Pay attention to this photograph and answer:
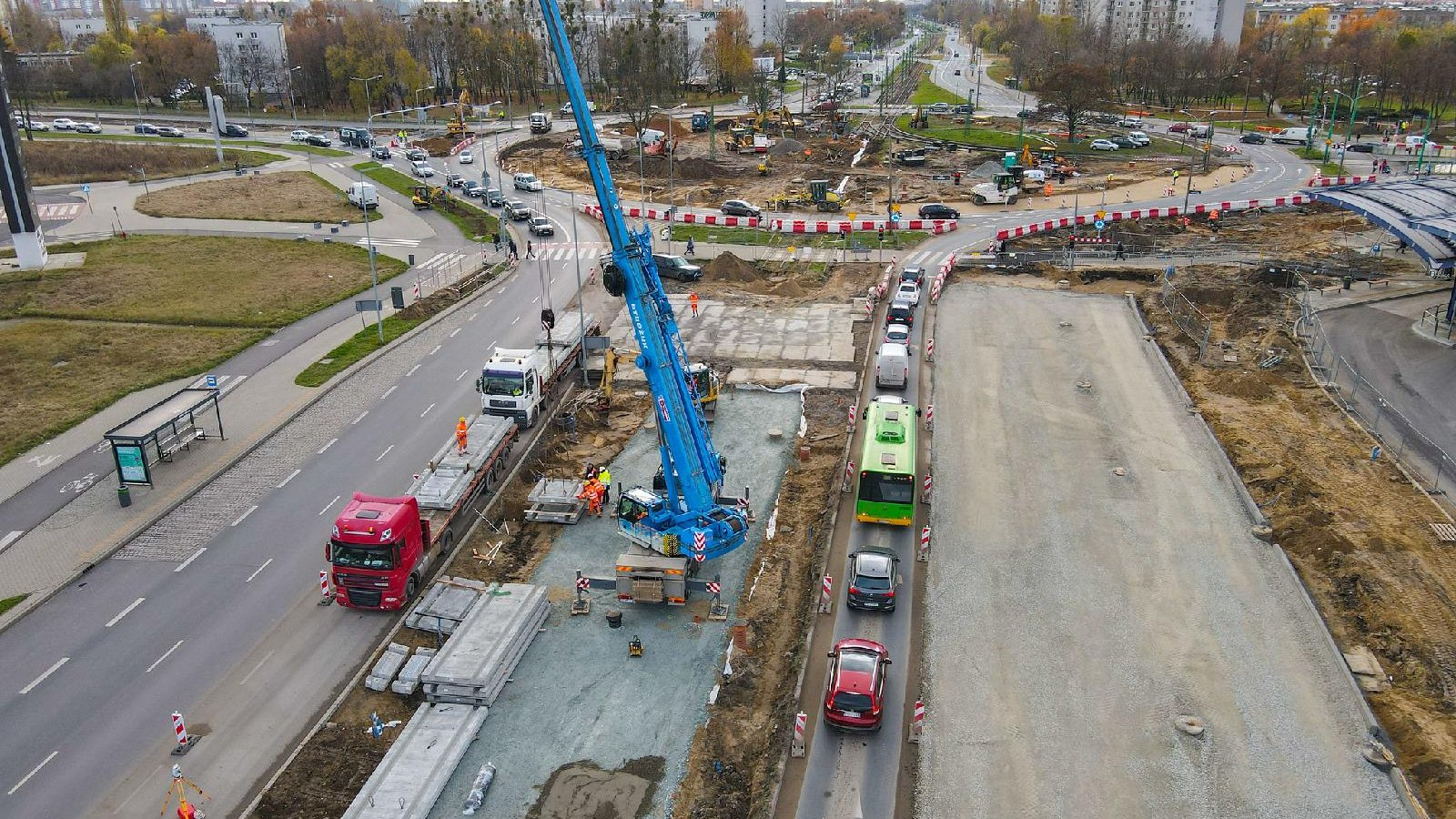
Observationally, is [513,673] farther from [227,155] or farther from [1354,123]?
[1354,123]

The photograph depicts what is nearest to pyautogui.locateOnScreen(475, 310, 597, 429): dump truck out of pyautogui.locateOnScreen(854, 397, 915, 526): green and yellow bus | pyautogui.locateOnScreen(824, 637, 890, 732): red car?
pyautogui.locateOnScreen(854, 397, 915, 526): green and yellow bus

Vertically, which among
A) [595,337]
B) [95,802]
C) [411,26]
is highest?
[411,26]

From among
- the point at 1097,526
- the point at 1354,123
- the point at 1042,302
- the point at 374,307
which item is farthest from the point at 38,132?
the point at 1354,123

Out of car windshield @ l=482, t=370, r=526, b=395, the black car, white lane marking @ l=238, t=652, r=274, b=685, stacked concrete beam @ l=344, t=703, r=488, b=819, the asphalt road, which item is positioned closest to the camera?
stacked concrete beam @ l=344, t=703, r=488, b=819

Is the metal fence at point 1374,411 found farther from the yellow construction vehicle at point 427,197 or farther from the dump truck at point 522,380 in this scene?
the yellow construction vehicle at point 427,197

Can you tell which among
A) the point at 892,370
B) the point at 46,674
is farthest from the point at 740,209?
the point at 46,674

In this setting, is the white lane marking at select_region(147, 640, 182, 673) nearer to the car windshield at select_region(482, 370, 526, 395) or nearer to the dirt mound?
the car windshield at select_region(482, 370, 526, 395)
